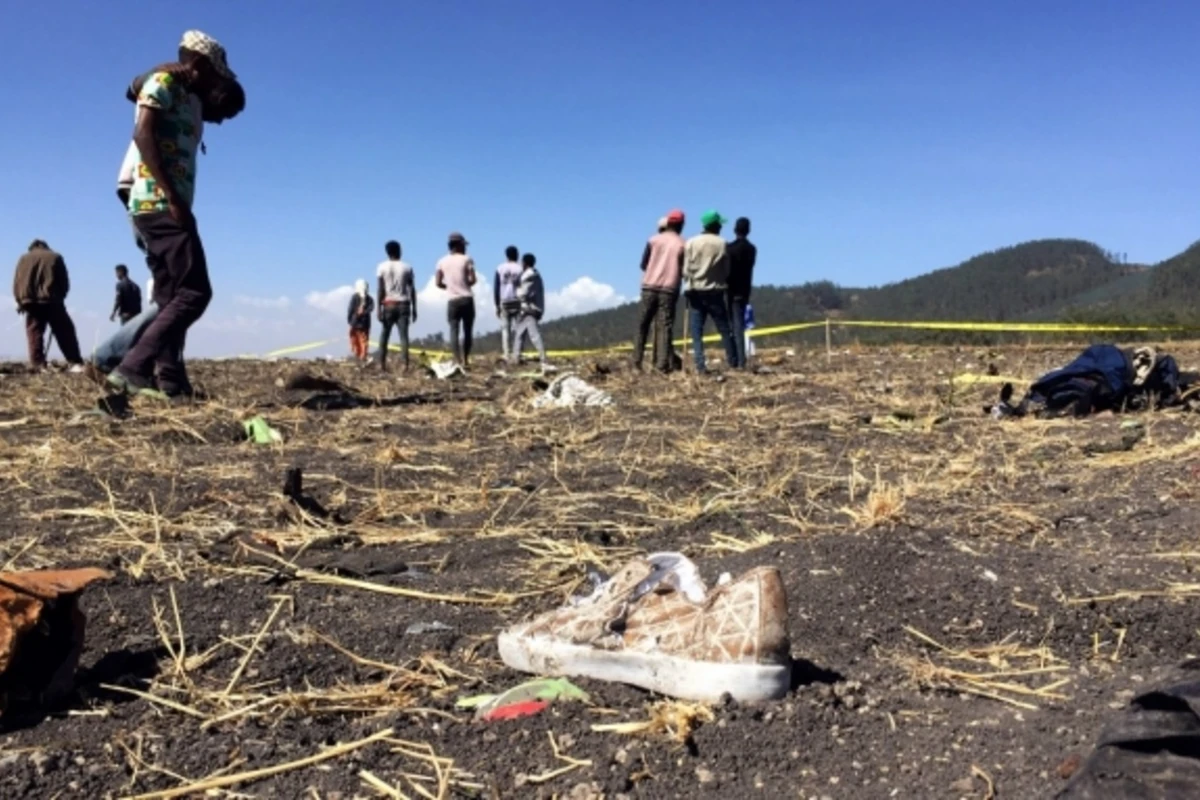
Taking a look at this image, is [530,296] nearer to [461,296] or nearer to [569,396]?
[461,296]

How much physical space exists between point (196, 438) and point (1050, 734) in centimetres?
429

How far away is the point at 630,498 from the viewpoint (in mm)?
3711

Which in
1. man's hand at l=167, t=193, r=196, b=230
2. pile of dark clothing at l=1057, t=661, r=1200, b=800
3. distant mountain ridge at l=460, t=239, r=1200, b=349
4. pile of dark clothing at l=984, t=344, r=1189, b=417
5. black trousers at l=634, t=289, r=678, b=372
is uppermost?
distant mountain ridge at l=460, t=239, r=1200, b=349

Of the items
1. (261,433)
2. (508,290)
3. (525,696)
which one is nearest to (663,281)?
(508,290)

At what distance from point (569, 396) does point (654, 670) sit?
510 centimetres

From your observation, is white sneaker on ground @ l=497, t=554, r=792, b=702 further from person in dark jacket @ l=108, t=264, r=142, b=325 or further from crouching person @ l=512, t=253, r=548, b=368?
person in dark jacket @ l=108, t=264, r=142, b=325

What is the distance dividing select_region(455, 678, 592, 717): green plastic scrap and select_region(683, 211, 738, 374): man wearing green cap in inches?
313

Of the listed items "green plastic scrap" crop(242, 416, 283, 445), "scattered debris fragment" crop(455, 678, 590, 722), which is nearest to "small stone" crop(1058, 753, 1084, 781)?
"scattered debris fragment" crop(455, 678, 590, 722)

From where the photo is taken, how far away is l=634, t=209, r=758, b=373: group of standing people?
984cm

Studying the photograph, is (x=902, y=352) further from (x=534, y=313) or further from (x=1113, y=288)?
(x=1113, y=288)

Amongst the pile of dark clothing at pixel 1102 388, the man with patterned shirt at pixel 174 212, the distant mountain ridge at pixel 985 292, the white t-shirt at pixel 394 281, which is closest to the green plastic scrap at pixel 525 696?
the man with patterned shirt at pixel 174 212

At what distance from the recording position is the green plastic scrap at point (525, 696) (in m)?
1.90

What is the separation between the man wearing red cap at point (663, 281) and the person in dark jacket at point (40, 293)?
251 inches

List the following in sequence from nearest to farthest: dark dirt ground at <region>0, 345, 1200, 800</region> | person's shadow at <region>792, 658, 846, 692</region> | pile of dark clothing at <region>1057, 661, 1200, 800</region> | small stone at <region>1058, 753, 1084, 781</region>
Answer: pile of dark clothing at <region>1057, 661, 1200, 800</region>, small stone at <region>1058, 753, 1084, 781</region>, dark dirt ground at <region>0, 345, 1200, 800</region>, person's shadow at <region>792, 658, 846, 692</region>
